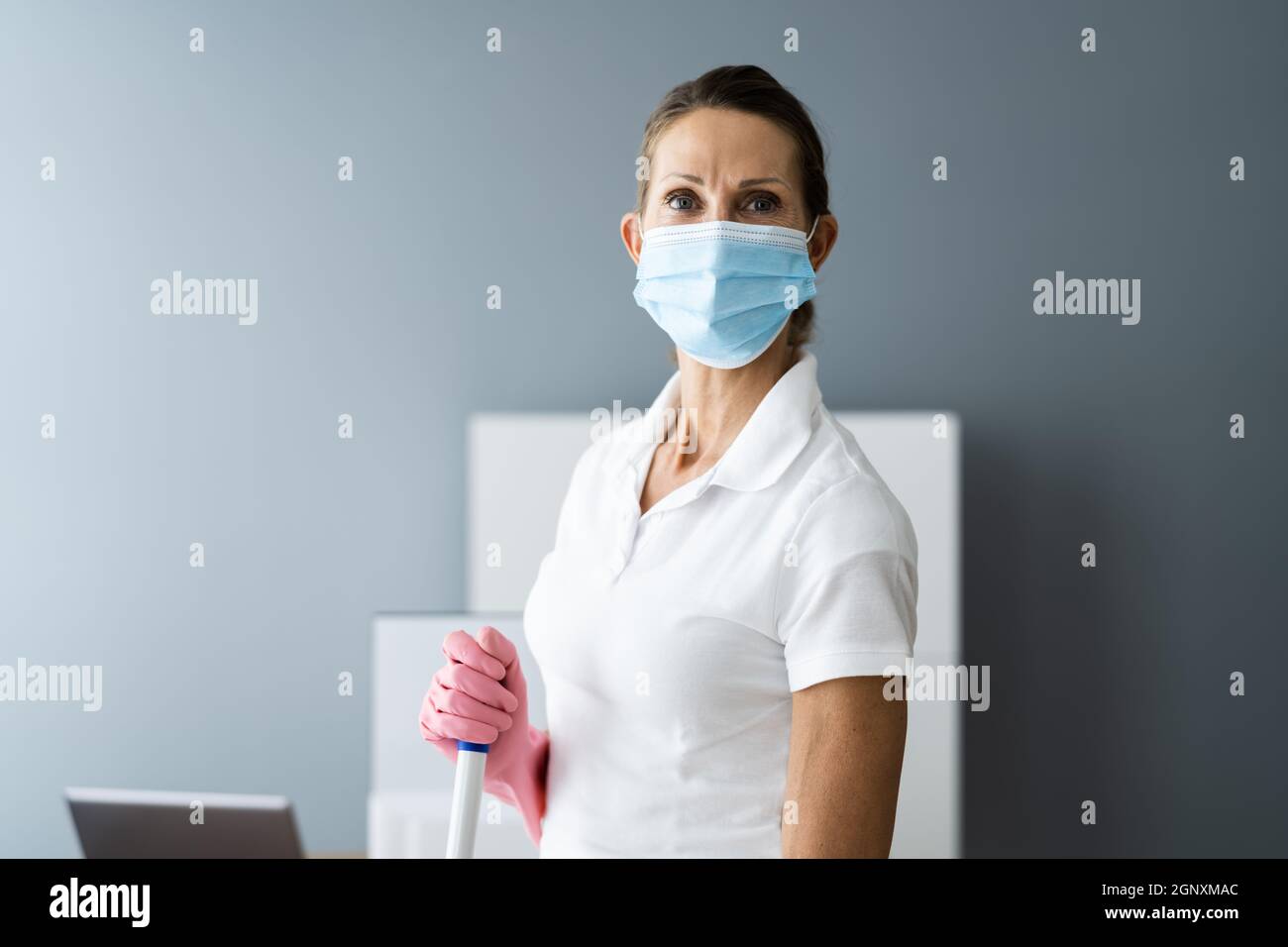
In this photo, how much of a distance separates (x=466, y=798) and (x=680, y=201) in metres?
0.47

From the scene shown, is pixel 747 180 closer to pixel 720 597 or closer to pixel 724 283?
pixel 724 283

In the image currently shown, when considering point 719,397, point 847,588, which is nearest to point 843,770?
point 847,588

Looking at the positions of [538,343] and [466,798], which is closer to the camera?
[466,798]

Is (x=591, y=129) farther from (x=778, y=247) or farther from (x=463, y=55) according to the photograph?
(x=778, y=247)

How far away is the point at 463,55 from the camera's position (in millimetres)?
2133

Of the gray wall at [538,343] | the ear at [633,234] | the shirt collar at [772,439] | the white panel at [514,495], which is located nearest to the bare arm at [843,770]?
the shirt collar at [772,439]

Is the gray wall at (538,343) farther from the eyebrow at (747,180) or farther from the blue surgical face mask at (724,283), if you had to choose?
the eyebrow at (747,180)

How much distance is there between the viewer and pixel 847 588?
64 centimetres

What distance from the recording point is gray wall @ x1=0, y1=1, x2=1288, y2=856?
80.6 inches

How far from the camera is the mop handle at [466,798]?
66 cm

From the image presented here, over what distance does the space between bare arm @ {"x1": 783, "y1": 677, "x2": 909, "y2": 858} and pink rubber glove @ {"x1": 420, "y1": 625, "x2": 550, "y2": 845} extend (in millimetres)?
222

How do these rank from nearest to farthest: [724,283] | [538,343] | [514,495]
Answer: [724,283], [514,495], [538,343]

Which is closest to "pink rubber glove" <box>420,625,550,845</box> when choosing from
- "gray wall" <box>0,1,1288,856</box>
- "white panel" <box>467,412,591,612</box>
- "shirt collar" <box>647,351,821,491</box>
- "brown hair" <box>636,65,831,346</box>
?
"shirt collar" <box>647,351,821,491</box>
